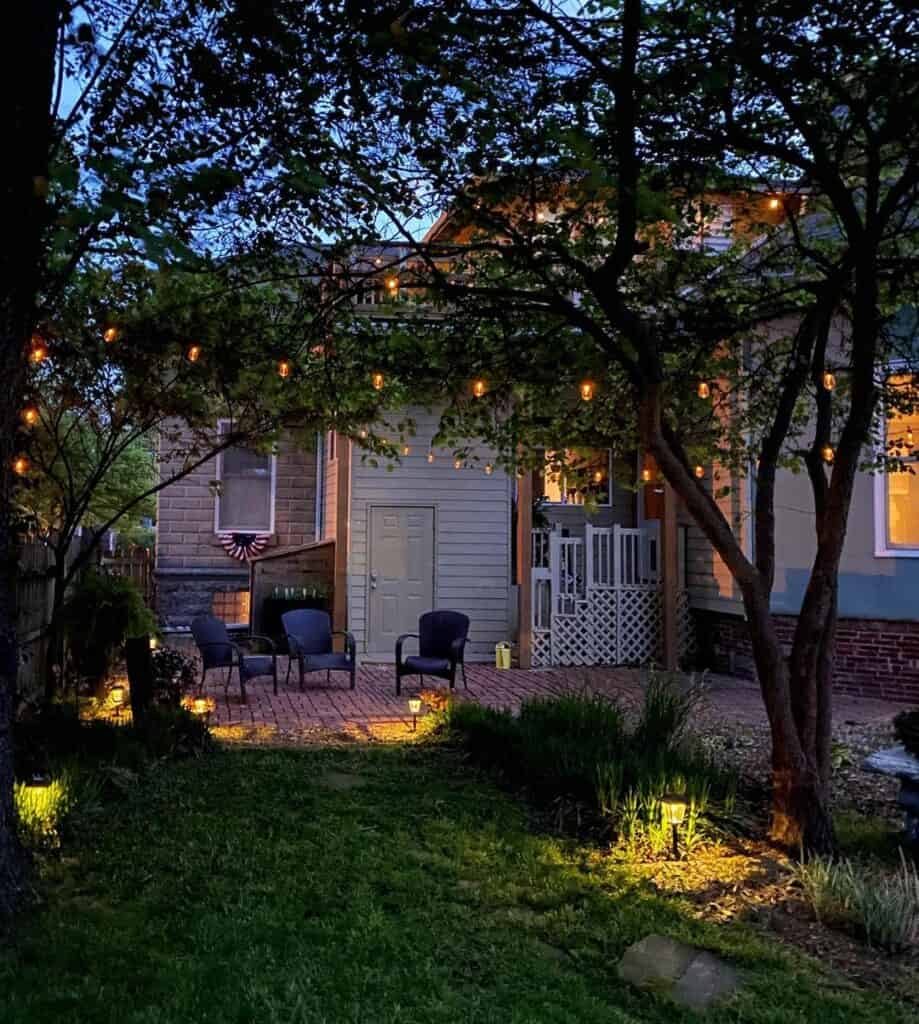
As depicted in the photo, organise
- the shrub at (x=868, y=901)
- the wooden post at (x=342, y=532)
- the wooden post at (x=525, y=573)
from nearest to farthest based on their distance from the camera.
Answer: the shrub at (x=868, y=901), the wooden post at (x=525, y=573), the wooden post at (x=342, y=532)

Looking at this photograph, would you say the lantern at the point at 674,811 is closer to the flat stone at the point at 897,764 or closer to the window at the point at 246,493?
the flat stone at the point at 897,764

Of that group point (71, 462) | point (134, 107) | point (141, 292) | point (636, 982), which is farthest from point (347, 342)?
point (636, 982)

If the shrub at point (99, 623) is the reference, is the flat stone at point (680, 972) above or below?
below

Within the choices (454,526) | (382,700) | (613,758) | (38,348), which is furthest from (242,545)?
(613,758)

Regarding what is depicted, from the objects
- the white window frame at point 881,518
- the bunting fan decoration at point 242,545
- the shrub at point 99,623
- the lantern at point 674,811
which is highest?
the white window frame at point 881,518

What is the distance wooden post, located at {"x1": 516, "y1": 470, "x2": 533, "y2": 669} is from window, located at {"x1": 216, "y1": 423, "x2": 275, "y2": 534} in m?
4.58

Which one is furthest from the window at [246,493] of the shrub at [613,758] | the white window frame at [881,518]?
the white window frame at [881,518]

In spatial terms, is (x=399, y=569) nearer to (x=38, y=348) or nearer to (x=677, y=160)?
(x=38, y=348)

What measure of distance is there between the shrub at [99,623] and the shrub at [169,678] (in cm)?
40

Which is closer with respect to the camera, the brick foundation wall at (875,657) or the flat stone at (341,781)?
the flat stone at (341,781)

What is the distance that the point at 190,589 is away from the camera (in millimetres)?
13242

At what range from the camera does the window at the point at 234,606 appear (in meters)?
13.4

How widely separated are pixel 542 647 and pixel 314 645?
10.9ft

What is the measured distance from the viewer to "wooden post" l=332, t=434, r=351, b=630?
11.2 m
